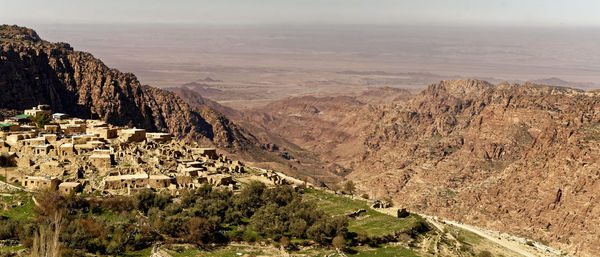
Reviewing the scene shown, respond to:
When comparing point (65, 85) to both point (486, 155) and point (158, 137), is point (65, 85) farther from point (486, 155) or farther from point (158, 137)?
point (486, 155)

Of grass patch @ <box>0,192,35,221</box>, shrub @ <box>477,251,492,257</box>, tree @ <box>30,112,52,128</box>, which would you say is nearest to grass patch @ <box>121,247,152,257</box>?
grass patch @ <box>0,192,35,221</box>

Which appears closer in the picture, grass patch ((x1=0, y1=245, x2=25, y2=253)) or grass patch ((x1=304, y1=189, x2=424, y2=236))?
grass patch ((x1=0, y1=245, x2=25, y2=253))

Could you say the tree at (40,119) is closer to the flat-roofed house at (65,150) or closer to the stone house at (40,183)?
the flat-roofed house at (65,150)

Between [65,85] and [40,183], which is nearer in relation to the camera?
[40,183]

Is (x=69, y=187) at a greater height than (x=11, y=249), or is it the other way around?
(x=69, y=187)

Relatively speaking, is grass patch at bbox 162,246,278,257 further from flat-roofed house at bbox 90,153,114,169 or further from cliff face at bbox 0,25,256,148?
cliff face at bbox 0,25,256,148

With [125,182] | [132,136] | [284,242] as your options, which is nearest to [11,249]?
[125,182]
